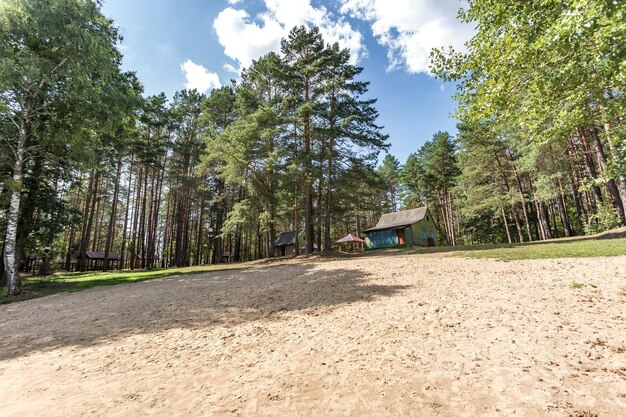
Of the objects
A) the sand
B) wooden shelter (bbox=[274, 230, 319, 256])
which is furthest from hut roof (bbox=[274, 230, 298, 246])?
the sand

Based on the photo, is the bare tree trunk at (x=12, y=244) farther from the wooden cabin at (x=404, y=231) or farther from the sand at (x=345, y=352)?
the wooden cabin at (x=404, y=231)

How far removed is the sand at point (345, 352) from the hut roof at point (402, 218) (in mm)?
24430

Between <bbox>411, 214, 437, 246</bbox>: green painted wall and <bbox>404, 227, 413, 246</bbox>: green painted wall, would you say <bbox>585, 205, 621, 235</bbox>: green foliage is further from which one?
<bbox>404, 227, 413, 246</bbox>: green painted wall

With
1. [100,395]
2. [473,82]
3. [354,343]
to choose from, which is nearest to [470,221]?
[473,82]

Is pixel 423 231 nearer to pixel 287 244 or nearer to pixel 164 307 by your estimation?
pixel 287 244

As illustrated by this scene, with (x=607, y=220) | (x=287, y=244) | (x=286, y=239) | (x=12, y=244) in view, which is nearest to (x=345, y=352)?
(x=12, y=244)

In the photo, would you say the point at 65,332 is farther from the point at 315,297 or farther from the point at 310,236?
the point at 310,236

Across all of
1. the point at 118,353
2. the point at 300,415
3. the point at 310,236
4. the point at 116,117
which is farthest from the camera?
the point at 310,236

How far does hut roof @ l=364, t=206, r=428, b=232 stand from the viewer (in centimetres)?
3340

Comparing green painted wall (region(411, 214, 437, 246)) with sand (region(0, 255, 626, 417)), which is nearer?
sand (region(0, 255, 626, 417))

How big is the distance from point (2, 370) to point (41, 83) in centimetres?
1301

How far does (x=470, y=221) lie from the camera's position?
4525 centimetres

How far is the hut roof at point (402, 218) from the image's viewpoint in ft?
110

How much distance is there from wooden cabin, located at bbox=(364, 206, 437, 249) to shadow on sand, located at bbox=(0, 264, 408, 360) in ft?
75.2
